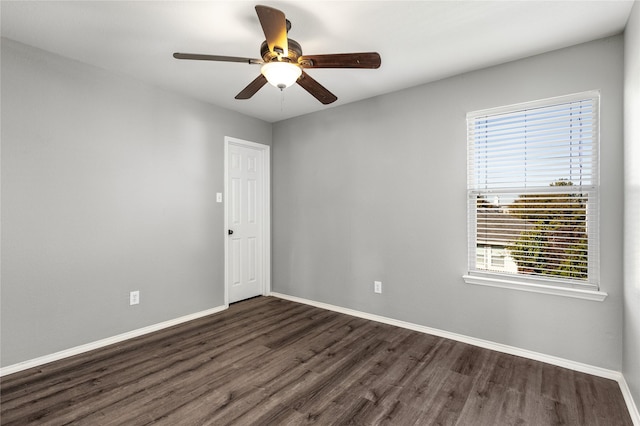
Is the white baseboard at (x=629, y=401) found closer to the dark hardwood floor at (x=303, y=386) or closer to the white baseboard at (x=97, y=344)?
the dark hardwood floor at (x=303, y=386)

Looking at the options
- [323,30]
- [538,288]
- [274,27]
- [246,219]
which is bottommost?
[538,288]

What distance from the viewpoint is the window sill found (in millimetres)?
2375

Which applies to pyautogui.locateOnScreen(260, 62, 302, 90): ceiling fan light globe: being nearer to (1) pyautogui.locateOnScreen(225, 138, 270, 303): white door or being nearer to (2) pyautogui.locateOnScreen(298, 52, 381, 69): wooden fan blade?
(2) pyautogui.locateOnScreen(298, 52, 381, 69): wooden fan blade

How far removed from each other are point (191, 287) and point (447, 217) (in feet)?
9.32

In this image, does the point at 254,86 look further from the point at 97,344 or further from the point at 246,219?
the point at 97,344

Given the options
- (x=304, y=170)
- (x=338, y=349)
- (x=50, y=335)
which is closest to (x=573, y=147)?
(x=338, y=349)

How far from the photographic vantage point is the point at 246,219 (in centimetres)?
434

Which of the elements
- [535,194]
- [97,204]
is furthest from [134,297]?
[535,194]

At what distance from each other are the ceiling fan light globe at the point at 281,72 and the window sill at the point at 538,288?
7.55ft

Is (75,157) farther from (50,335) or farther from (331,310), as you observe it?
(331,310)

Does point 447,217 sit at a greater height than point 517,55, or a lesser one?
lesser

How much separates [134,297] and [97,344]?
1.55ft

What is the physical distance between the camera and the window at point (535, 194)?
96.0 inches

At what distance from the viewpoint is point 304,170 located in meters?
4.25
